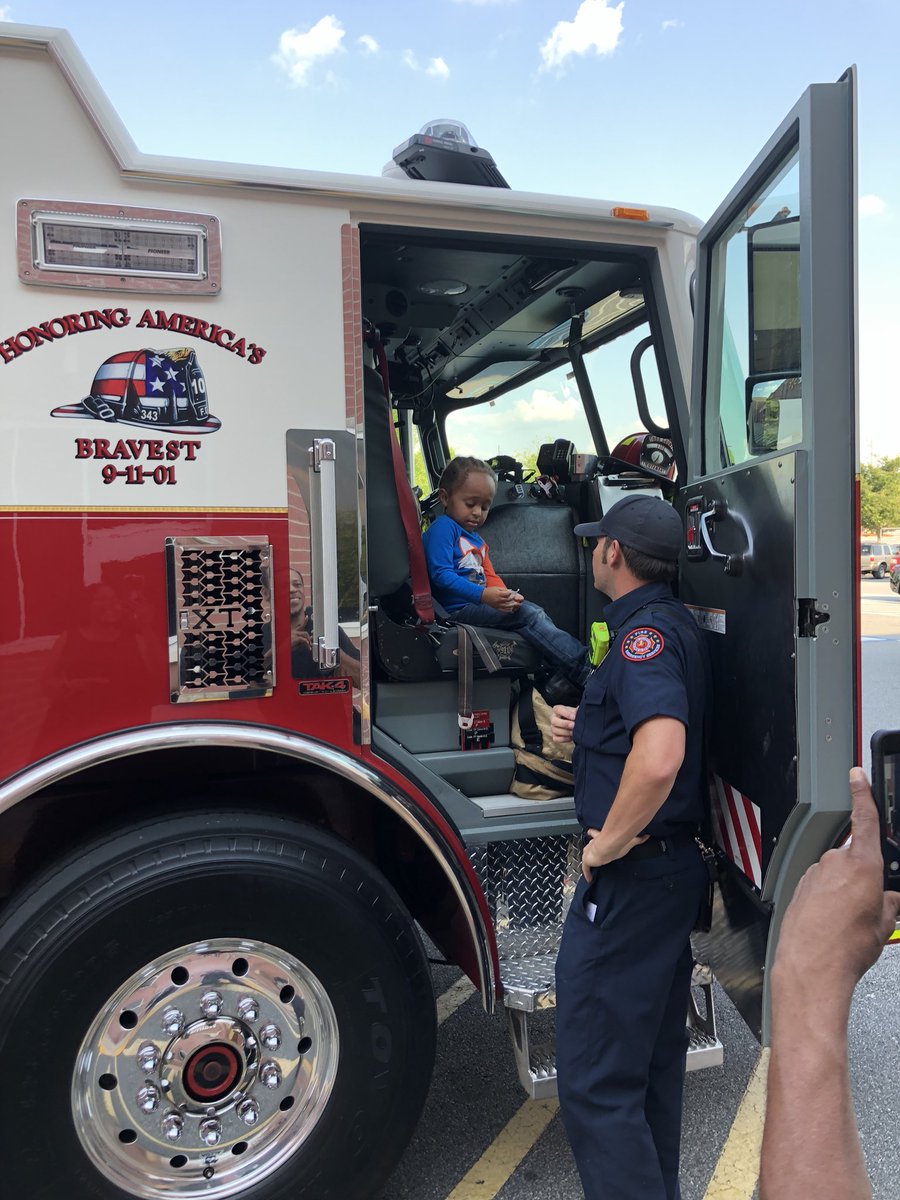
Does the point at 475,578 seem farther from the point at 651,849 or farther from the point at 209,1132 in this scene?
the point at 209,1132

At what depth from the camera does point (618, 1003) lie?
2076 mm

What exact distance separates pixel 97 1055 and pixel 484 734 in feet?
4.36

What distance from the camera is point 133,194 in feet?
6.64

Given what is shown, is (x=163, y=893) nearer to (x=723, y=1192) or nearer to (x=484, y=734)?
(x=484, y=734)

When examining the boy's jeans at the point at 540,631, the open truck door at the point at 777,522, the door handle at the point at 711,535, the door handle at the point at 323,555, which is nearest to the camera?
the open truck door at the point at 777,522

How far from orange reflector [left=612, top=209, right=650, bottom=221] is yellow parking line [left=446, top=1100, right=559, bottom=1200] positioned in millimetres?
2754

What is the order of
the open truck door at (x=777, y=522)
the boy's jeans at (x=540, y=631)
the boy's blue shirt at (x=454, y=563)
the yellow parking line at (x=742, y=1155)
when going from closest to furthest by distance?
the open truck door at (x=777, y=522) → the yellow parking line at (x=742, y=1155) → the boy's jeans at (x=540, y=631) → the boy's blue shirt at (x=454, y=563)

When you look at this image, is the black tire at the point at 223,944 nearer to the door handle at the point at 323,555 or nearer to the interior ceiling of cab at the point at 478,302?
the door handle at the point at 323,555

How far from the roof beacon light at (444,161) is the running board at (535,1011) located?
2.24 m

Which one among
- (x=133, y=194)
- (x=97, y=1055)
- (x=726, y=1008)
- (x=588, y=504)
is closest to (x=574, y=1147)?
(x=97, y=1055)

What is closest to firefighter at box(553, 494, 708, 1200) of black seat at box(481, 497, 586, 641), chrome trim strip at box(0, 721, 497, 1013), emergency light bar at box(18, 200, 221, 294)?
chrome trim strip at box(0, 721, 497, 1013)

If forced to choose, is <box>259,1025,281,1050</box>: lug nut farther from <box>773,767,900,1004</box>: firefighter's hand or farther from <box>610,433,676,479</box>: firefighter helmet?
<box>610,433,676,479</box>: firefighter helmet

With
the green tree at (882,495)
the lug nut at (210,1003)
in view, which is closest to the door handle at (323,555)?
the lug nut at (210,1003)

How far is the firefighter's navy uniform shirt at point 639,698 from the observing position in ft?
6.68
